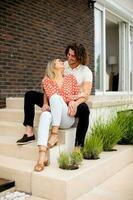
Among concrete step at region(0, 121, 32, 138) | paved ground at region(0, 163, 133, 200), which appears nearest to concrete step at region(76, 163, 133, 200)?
paved ground at region(0, 163, 133, 200)

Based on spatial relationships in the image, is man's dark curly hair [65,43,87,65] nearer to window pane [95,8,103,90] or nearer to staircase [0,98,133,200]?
staircase [0,98,133,200]

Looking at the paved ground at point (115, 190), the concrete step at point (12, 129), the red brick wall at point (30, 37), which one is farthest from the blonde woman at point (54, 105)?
the red brick wall at point (30, 37)

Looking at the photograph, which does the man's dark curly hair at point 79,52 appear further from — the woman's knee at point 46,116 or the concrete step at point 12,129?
the concrete step at point 12,129

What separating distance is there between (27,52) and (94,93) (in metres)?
2.43

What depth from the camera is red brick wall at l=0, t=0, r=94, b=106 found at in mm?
4766

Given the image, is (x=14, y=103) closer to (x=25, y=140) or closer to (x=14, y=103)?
(x=14, y=103)

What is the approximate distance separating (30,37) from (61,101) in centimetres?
252

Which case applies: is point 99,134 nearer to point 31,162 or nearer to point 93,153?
point 93,153

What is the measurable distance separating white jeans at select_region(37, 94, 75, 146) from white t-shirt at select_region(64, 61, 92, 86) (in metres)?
0.47

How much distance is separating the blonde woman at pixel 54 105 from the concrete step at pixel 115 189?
491 mm

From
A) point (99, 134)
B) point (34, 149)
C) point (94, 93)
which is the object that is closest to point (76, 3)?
point (94, 93)

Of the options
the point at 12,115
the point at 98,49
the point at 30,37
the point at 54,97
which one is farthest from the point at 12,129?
the point at 98,49

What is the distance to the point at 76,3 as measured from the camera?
6.60 metres

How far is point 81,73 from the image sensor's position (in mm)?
3424
